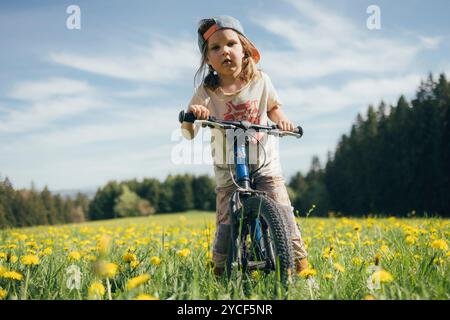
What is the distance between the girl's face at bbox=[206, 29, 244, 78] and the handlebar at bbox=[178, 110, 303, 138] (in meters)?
0.65

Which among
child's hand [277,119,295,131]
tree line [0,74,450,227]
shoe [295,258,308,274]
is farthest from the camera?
tree line [0,74,450,227]

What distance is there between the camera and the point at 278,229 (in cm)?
236

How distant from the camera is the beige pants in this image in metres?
2.87

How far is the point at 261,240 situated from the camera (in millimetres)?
2654

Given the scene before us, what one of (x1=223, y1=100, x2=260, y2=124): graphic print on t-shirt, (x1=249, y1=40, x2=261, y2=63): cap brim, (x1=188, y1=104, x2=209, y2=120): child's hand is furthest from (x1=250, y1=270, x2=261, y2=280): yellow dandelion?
(x1=249, y1=40, x2=261, y2=63): cap brim

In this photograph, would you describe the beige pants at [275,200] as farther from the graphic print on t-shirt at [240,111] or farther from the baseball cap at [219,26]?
the baseball cap at [219,26]

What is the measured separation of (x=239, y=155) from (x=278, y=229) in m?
0.70

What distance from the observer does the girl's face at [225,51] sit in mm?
3031

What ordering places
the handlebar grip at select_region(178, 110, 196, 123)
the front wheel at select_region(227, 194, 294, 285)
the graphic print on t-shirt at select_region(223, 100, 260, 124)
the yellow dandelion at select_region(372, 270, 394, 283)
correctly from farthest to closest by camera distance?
1. the graphic print on t-shirt at select_region(223, 100, 260, 124)
2. the handlebar grip at select_region(178, 110, 196, 123)
3. the front wheel at select_region(227, 194, 294, 285)
4. the yellow dandelion at select_region(372, 270, 394, 283)

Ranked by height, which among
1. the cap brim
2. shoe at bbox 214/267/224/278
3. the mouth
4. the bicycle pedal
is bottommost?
shoe at bbox 214/267/224/278

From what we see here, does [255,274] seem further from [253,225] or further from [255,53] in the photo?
[255,53]

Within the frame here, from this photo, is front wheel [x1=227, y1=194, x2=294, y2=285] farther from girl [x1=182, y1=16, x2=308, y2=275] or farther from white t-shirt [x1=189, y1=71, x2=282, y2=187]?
white t-shirt [x1=189, y1=71, x2=282, y2=187]

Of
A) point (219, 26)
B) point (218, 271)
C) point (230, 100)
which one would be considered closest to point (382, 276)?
point (218, 271)
